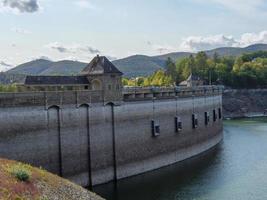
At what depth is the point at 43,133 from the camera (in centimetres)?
4322

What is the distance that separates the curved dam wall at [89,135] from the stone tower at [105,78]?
1.39m

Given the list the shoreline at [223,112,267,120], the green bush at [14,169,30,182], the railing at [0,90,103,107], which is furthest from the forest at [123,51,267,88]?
the green bush at [14,169,30,182]

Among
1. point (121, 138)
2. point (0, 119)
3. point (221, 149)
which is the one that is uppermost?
point (0, 119)

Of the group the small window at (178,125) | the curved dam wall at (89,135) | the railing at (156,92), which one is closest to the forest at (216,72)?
the railing at (156,92)

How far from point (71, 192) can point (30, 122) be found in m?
12.6

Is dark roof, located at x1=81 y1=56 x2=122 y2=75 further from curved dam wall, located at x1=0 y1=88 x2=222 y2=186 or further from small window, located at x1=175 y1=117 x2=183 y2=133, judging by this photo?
small window, located at x1=175 y1=117 x2=183 y2=133

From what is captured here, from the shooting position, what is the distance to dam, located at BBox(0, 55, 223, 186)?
41719mm

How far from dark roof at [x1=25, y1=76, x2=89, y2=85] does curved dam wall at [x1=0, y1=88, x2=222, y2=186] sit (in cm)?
427

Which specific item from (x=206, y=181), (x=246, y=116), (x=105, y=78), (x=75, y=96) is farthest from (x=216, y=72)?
(x=75, y=96)

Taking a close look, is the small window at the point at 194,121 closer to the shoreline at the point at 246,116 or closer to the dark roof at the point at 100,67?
the dark roof at the point at 100,67

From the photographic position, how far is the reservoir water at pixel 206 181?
151ft

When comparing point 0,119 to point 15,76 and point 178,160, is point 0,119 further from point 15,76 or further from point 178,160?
point 178,160

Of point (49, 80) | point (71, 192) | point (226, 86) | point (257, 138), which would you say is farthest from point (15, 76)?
point (226, 86)

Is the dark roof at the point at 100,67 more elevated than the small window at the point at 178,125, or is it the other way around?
the dark roof at the point at 100,67
